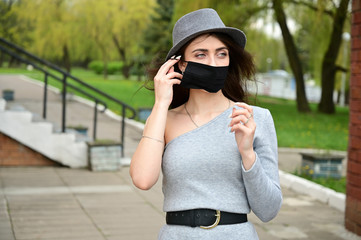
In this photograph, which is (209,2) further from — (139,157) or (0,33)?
(139,157)

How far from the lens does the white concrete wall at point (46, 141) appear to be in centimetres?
959

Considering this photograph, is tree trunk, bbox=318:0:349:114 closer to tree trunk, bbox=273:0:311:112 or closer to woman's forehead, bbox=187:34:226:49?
tree trunk, bbox=273:0:311:112

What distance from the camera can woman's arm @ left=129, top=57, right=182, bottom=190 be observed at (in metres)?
2.24

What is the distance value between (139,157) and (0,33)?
2662 cm

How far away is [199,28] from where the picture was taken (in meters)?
2.33

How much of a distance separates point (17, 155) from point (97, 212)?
3555mm

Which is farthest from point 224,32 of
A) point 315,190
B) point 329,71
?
point 329,71

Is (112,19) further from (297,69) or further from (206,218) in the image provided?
(206,218)

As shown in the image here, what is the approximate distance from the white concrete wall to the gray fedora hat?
7.44m

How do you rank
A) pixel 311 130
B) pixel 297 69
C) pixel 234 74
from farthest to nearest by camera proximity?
1. pixel 297 69
2. pixel 311 130
3. pixel 234 74

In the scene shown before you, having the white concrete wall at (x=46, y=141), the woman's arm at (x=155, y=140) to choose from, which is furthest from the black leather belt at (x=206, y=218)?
the white concrete wall at (x=46, y=141)

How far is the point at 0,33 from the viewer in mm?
27094

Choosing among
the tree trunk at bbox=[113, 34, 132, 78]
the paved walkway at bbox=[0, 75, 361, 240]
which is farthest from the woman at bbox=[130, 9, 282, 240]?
the tree trunk at bbox=[113, 34, 132, 78]

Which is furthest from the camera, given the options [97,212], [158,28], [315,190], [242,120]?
[158,28]
